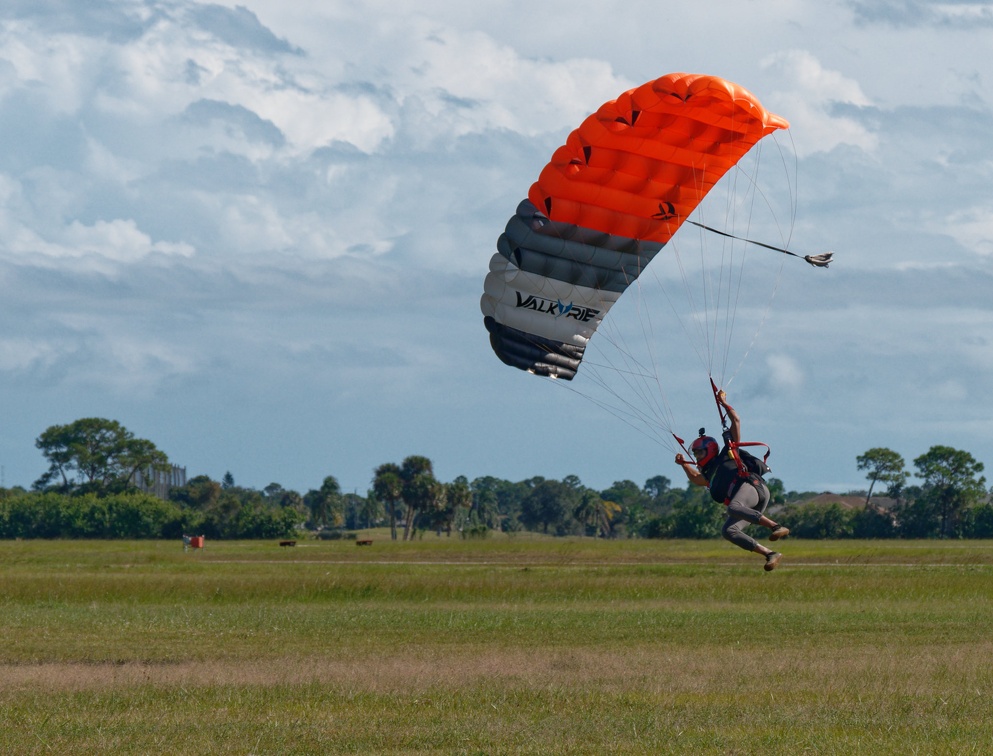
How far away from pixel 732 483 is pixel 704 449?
2.14 feet

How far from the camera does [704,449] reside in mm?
18984

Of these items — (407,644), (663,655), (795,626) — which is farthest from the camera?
(795,626)

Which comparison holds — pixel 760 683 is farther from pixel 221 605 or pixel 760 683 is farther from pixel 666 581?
pixel 666 581

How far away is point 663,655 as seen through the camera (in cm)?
2528

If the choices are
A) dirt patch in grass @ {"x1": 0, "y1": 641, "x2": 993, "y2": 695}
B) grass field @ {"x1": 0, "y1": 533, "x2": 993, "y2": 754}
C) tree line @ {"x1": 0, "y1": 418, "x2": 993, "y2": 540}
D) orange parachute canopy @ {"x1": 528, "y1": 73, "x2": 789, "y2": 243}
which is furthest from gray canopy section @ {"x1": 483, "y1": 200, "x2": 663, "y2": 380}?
tree line @ {"x1": 0, "y1": 418, "x2": 993, "y2": 540}

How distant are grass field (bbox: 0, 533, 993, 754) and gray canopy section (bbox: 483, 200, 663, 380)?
5.79 meters

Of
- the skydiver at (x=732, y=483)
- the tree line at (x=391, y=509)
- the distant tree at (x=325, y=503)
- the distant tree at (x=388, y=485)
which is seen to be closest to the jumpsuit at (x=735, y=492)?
the skydiver at (x=732, y=483)

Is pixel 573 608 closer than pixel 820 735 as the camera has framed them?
No

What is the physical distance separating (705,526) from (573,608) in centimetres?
7961

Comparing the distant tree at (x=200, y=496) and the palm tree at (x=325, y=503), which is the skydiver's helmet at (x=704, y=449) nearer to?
the palm tree at (x=325, y=503)

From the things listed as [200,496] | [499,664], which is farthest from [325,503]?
[499,664]

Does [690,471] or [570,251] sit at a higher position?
[570,251]

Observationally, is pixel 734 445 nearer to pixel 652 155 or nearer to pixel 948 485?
pixel 652 155

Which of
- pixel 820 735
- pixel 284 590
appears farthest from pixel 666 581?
pixel 820 735
